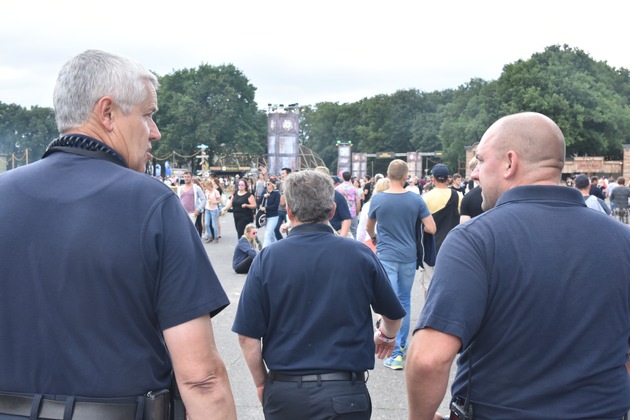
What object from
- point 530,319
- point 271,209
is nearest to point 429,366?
point 530,319

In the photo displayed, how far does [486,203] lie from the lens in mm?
2602

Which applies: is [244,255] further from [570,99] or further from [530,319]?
[570,99]

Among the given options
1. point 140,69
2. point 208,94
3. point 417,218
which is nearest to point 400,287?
point 417,218

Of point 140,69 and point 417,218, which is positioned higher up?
point 140,69

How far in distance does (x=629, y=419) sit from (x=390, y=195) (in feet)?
14.9

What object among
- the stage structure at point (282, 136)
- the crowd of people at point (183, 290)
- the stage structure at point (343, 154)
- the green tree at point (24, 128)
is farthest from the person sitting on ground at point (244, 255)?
the green tree at point (24, 128)

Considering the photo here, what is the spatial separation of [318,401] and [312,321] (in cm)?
38

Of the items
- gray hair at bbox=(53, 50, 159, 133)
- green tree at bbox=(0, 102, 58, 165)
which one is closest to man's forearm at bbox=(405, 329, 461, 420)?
gray hair at bbox=(53, 50, 159, 133)

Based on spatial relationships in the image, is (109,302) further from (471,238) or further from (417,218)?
(417,218)

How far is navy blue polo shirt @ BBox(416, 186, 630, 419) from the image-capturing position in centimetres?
221

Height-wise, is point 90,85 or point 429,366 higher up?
point 90,85

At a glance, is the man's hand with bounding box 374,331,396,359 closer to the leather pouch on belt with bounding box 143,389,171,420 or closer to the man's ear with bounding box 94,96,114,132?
the leather pouch on belt with bounding box 143,389,171,420

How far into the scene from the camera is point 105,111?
6.96 ft

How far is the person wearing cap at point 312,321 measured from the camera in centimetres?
323
